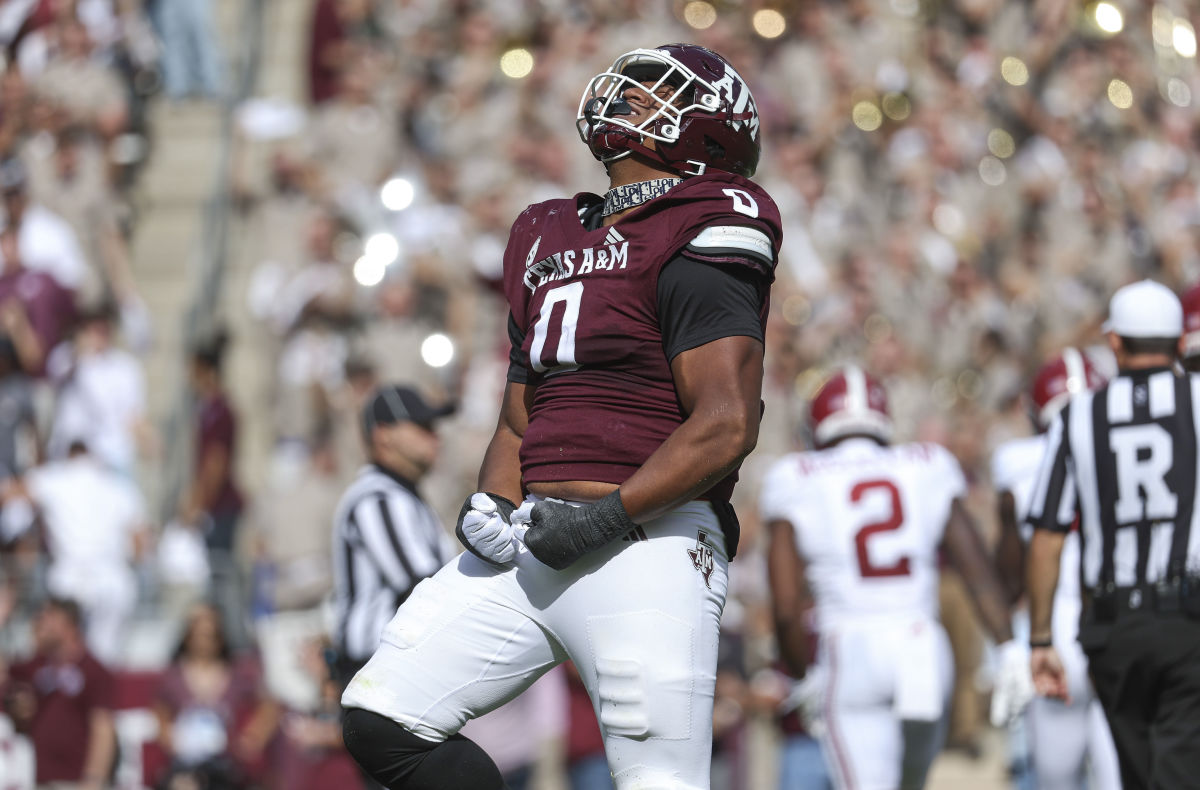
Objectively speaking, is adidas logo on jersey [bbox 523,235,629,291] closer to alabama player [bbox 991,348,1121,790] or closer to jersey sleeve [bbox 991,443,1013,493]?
alabama player [bbox 991,348,1121,790]

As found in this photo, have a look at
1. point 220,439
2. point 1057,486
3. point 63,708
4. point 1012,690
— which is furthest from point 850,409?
point 220,439

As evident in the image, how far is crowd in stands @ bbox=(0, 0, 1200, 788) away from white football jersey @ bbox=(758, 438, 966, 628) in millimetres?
1932

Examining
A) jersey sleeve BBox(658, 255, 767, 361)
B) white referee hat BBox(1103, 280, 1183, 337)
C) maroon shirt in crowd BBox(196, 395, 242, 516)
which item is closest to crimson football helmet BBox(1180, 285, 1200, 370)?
white referee hat BBox(1103, 280, 1183, 337)

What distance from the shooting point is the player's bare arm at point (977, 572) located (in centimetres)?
677

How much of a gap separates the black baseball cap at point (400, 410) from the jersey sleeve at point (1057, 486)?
2225 mm

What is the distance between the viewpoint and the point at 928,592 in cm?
695

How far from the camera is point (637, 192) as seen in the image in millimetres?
4145

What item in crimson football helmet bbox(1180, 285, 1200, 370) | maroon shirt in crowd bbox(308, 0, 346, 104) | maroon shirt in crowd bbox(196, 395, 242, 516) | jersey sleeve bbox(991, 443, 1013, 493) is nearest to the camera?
crimson football helmet bbox(1180, 285, 1200, 370)

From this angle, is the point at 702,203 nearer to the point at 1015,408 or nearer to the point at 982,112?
the point at 1015,408

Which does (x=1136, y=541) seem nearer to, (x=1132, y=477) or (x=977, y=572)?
(x=1132, y=477)

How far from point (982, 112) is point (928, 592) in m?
7.76

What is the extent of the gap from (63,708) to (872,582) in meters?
4.47

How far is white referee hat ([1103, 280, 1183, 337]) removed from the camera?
5.52 m

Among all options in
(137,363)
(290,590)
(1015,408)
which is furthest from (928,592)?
(137,363)
